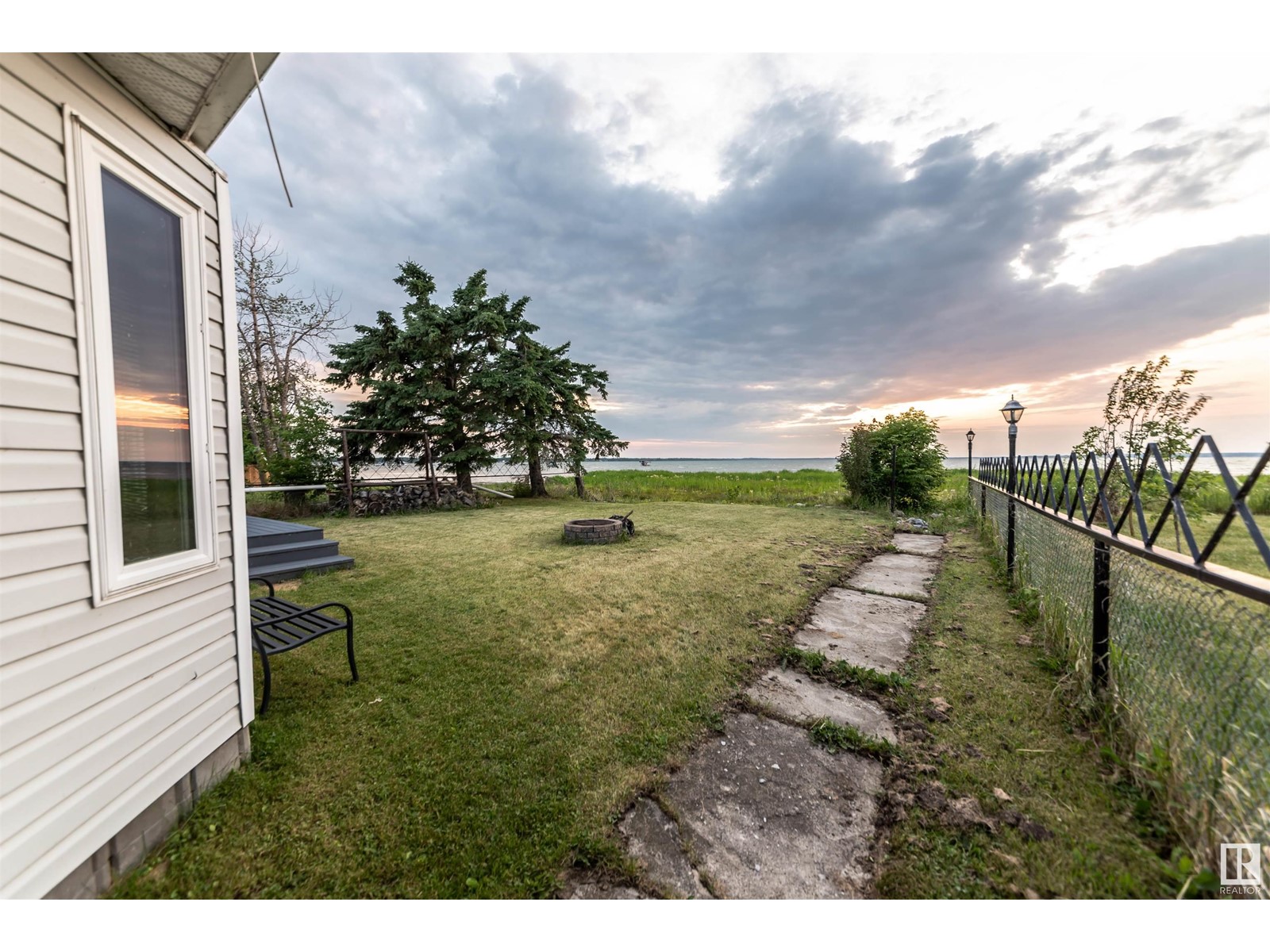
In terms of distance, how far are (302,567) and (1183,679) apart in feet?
24.4

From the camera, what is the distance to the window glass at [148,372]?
1565mm

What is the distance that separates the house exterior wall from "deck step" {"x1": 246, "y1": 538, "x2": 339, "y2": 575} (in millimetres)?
3978

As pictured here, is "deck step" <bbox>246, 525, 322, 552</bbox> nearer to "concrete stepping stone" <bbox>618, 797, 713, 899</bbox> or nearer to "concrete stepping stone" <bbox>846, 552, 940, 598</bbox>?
"concrete stepping stone" <bbox>618, 797, 713, 899</bbox>

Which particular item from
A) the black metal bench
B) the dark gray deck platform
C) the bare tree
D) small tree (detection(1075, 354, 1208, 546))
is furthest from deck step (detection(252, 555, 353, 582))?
small tree (detection(1075, 354, 1208, 546))

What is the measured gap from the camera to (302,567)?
5.25 meters

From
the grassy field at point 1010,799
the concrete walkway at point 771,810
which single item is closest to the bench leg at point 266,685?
the concrete walkway at point 771,810

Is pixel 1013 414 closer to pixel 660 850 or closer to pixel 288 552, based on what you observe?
pixel 660 850

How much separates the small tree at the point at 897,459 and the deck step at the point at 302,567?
11.6m

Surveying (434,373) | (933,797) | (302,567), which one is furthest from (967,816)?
(434,373)

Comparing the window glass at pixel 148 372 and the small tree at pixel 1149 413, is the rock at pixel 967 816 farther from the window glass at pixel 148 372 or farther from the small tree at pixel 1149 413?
the small tree at pixel 1149 413

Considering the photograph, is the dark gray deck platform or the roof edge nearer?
the roof edge

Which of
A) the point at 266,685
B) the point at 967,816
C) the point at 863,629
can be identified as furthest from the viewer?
the point at 863,629

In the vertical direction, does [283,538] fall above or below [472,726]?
above

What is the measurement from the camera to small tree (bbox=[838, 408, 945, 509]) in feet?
35.8
